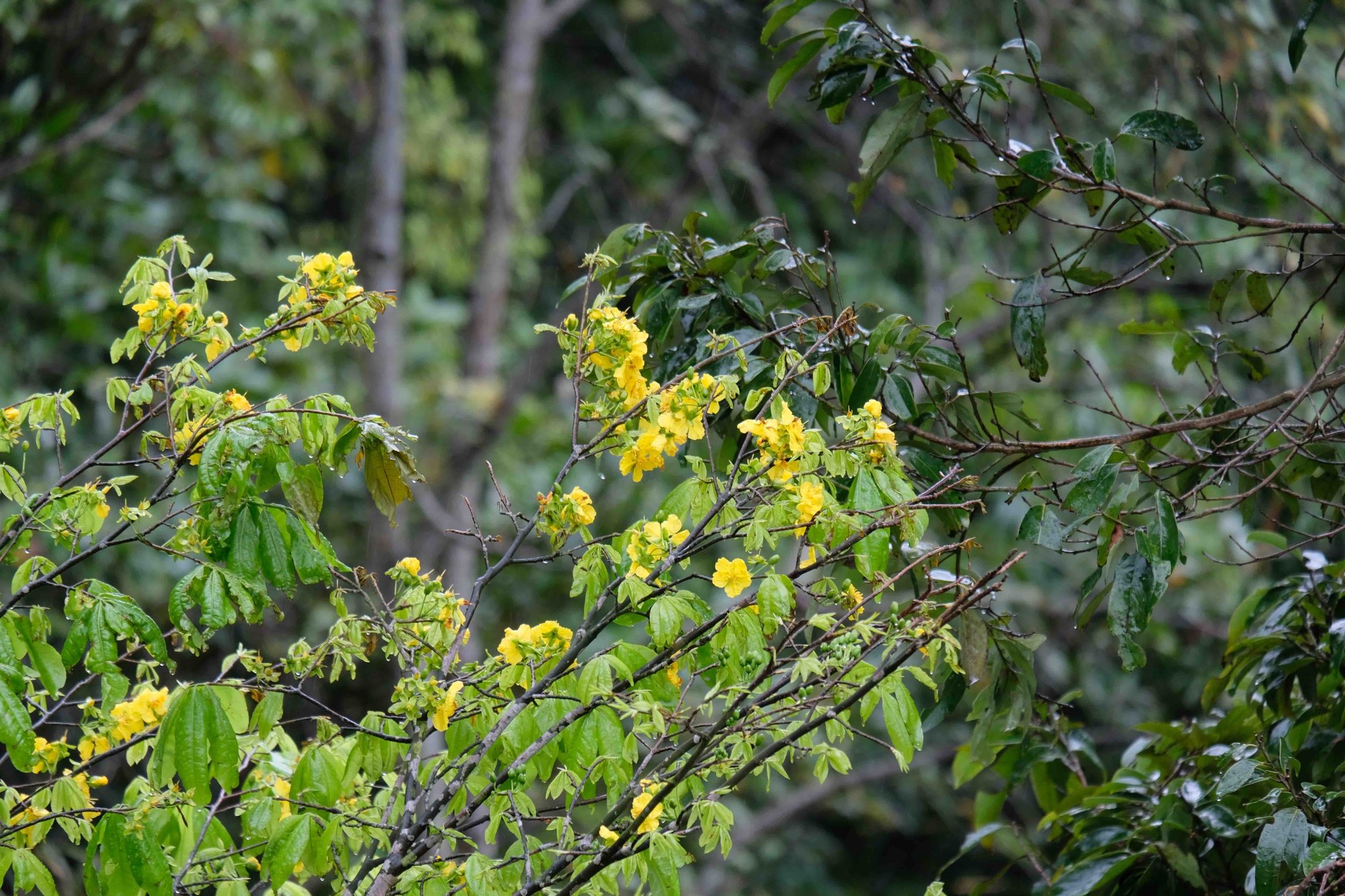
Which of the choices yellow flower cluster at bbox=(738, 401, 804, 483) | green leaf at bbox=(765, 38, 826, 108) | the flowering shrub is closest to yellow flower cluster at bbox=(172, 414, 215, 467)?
the flowering shrub

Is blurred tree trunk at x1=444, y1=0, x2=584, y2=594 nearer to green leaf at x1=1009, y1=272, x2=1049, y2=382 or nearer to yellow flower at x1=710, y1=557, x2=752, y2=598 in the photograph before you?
green leaf at x1=1009, y1=272, x2=1049, y2=382

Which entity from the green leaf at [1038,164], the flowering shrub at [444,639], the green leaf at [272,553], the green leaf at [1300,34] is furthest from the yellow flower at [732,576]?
the green leaf at [1300,34]

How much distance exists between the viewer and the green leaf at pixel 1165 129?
5.10 ft

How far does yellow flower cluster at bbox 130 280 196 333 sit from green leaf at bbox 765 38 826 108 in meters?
0.77

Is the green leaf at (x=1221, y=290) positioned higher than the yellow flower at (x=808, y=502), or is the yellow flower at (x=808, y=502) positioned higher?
the yellow flower at (x=808, y=502)

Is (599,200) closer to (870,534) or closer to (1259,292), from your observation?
(1259,292)


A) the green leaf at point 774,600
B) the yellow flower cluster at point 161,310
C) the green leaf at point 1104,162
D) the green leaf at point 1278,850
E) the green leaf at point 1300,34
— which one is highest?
the yellow flower cluster at point 161,310

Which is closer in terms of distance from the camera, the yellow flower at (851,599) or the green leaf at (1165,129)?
the yellow flower at (851,599)

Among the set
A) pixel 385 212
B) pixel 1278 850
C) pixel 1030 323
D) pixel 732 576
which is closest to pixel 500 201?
pixel 385 212

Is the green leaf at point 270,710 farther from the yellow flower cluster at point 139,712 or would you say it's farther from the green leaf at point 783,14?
the green leaf at point 783,14

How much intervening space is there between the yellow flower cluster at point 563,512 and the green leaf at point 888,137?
560 mm

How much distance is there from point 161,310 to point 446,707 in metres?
0.53

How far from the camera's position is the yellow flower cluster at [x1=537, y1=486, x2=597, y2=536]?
134 centimetres

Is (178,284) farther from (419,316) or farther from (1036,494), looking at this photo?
(1036,494)
